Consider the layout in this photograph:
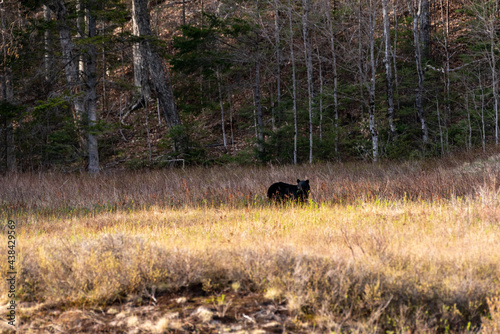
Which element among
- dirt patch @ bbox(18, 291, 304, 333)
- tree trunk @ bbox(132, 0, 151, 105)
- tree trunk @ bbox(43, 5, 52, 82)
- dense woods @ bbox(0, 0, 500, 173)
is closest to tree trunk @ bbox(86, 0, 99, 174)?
dense woods @ bbox(0, 0, 500, 173)

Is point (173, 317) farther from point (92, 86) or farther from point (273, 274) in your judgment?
point (92, 86)

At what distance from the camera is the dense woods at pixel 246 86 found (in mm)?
13938

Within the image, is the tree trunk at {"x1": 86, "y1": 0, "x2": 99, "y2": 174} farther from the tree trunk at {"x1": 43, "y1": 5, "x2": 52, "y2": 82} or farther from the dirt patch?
the dirt patch

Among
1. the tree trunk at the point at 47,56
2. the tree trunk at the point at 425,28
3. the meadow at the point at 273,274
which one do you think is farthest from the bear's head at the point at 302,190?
the tree trunk at the point at 425,28

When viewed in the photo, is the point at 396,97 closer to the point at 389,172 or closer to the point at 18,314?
the point at 389,172

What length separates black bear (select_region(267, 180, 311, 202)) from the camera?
25.6 feet

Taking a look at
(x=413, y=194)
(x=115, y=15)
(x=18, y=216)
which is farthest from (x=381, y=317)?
(x=115, y=15)

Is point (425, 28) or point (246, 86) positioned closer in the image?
point (246, 86)

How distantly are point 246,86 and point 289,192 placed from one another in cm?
1264

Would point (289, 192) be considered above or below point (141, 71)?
below

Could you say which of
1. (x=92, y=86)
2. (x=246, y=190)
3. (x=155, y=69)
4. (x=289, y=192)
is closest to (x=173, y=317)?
(x=289, y=192)

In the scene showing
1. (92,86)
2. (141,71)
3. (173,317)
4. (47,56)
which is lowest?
(173,317)

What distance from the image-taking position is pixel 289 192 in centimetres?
787

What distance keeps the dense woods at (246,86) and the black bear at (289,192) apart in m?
7.26
